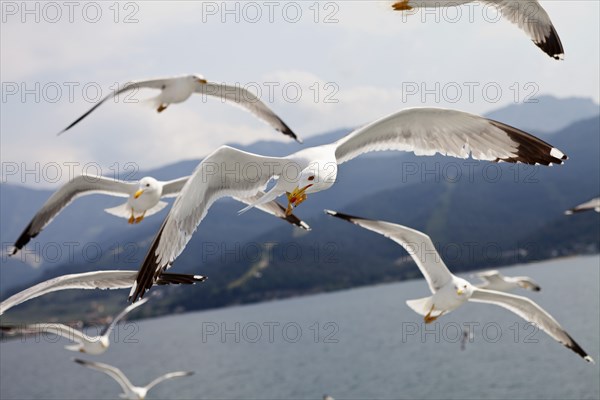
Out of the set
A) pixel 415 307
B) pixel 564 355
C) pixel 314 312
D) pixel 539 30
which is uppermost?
pixel 539 30

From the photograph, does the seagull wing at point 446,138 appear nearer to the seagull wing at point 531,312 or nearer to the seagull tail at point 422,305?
the seagull tail at point 422,305

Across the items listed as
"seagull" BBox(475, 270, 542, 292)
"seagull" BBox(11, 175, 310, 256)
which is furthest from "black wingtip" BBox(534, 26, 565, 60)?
"seagull" BBox(475, 270, 542, 292)

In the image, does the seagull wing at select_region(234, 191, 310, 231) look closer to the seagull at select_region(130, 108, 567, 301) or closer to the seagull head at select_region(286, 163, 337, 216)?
the seagull at select_region(130, 108, 567, 301)

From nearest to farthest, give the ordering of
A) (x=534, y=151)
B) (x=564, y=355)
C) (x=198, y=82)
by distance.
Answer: (x=534, y=151)
(x=198, y=82)
(x=564, y=355)

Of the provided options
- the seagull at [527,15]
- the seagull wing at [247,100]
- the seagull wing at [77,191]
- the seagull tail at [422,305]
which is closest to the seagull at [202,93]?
the seagull wing at [247,100]

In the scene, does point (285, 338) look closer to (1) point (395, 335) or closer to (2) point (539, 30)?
(1) point (395, 335)

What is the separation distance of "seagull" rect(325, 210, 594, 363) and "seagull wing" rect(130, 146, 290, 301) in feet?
7.78

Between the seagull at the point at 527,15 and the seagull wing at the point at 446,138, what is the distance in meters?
2.15

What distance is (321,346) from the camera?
13562 cm

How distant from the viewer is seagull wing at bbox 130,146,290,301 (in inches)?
324

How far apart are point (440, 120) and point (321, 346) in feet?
424

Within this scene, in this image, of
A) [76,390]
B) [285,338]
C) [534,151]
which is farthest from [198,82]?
[285,338]

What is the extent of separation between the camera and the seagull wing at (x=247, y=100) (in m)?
15.2

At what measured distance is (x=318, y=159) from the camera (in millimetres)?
8453
